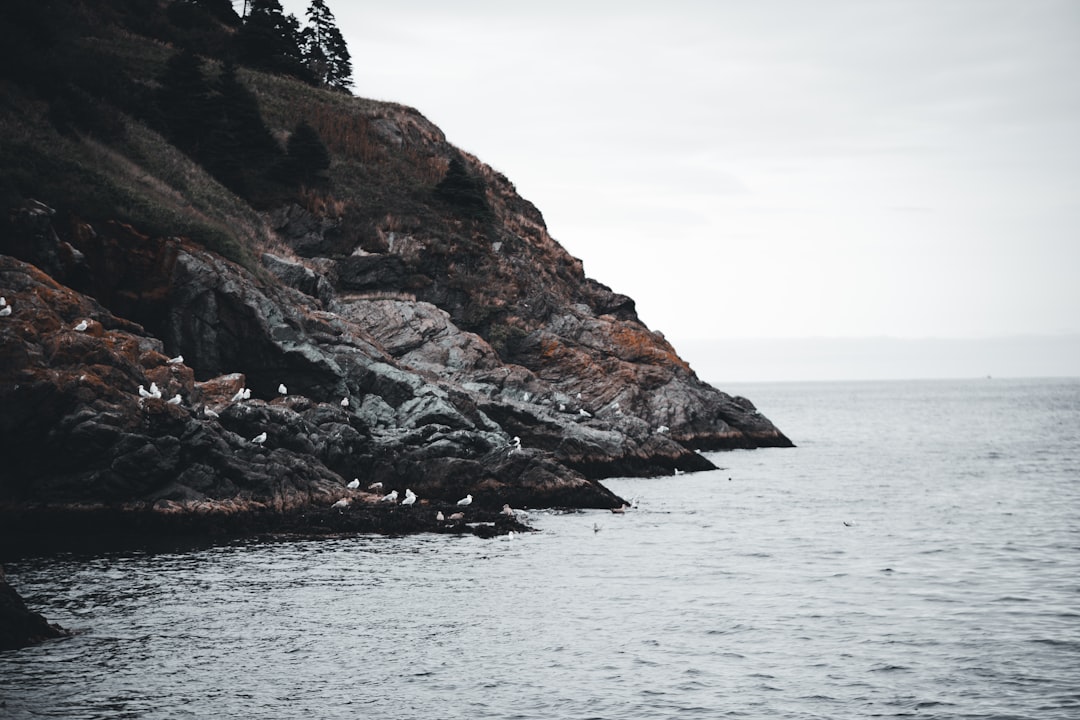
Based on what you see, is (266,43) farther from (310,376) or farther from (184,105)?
(310,376)

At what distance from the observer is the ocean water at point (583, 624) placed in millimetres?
14812

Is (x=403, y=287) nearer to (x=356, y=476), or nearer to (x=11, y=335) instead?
(x=356, y=476)

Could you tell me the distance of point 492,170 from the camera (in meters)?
81.5

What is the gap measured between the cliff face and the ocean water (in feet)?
11.9

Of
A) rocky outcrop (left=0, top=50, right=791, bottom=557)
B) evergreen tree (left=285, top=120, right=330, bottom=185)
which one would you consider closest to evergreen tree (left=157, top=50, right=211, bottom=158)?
rocky outcrop (left=0, top=50, right=791, bottom=557)

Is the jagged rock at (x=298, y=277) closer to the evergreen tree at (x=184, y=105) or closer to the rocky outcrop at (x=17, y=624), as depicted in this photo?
the evergreen tree at (x=184, y=105)

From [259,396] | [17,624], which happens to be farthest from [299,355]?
[17,624]

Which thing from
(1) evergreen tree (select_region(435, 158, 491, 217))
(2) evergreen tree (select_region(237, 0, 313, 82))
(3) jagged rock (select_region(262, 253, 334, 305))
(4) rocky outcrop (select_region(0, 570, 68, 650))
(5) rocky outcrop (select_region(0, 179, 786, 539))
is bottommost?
(4) rocky outcrop (select_region(0, 570, 68, 650))

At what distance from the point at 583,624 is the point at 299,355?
2099cm

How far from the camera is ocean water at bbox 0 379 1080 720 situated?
583 inches

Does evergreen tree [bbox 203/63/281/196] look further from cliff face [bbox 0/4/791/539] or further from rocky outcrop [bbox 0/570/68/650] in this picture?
rocky outcrop [bbox 0/570/68/650]

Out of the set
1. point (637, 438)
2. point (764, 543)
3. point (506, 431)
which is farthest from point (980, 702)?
point (637, 438)

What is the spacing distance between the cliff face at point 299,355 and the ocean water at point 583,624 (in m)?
3.62

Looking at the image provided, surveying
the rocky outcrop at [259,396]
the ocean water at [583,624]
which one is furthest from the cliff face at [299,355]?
the ocean water at [583,624]
